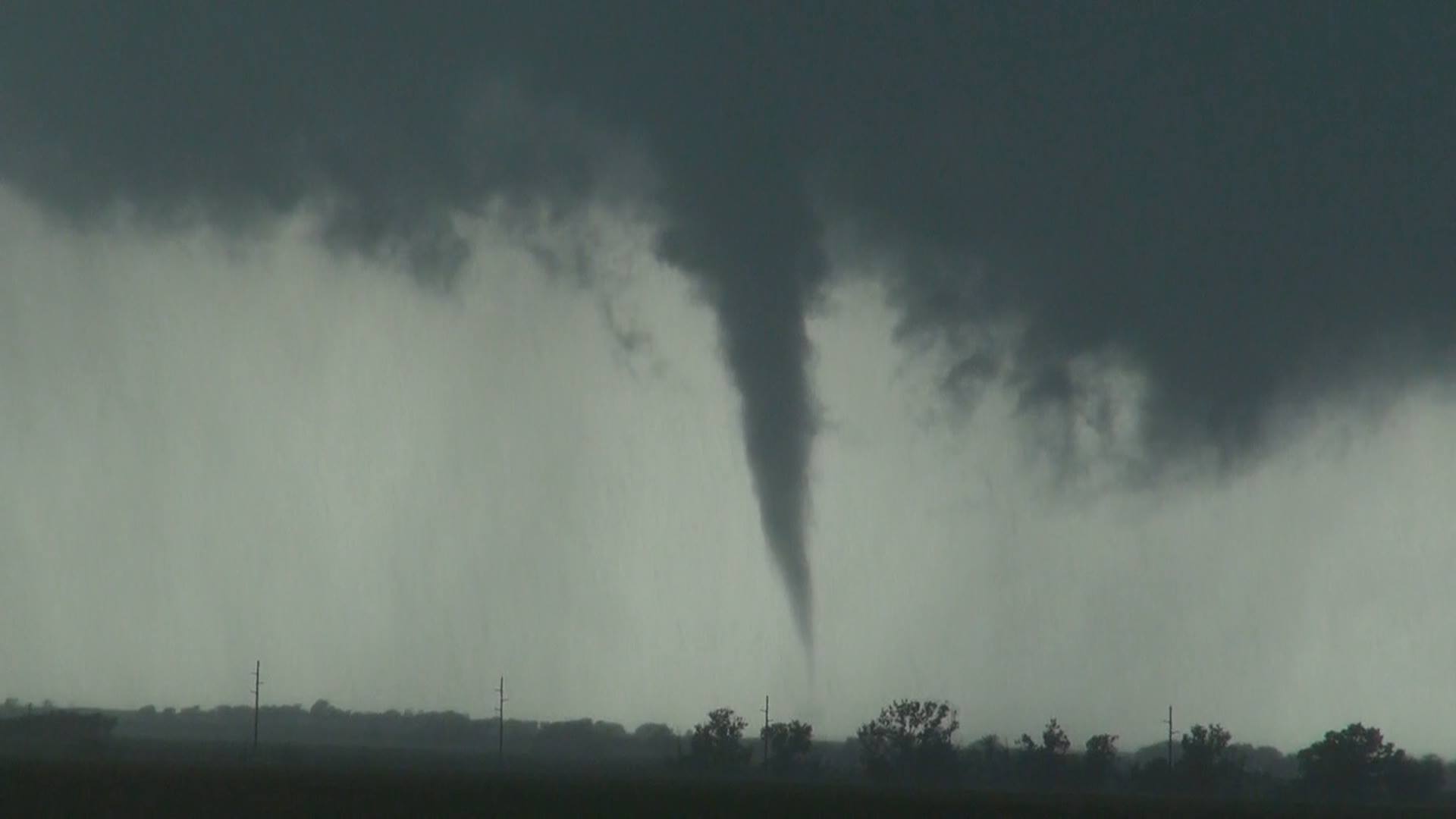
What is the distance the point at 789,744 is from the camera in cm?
13600

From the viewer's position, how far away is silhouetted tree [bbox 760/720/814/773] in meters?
134

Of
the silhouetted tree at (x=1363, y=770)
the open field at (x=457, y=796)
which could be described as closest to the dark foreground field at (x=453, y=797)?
the open field at (x=457, y=796)

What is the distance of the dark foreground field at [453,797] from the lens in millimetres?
51094

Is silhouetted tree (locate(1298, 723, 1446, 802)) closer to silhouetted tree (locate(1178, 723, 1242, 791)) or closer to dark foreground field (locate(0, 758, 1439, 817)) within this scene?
silhouetted tree (locate(1178, 723, 1242, 791))

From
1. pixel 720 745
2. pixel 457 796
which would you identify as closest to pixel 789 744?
pixel 720 745

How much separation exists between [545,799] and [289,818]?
59.6 ft

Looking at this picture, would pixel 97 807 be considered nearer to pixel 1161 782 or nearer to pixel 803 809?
pixel 803 809

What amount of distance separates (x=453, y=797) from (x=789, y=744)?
77301mm

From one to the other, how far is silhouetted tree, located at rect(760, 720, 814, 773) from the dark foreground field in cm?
4141

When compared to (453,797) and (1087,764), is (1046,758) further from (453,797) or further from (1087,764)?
(453,797)

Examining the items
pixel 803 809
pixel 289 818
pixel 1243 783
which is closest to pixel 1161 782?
pixel 1243 783

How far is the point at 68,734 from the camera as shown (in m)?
126

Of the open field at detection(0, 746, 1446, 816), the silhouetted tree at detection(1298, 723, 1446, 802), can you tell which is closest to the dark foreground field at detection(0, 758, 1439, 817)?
the open field at detection(0, 746, 1446, 816)

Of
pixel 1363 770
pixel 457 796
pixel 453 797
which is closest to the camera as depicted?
pixel 453 797
